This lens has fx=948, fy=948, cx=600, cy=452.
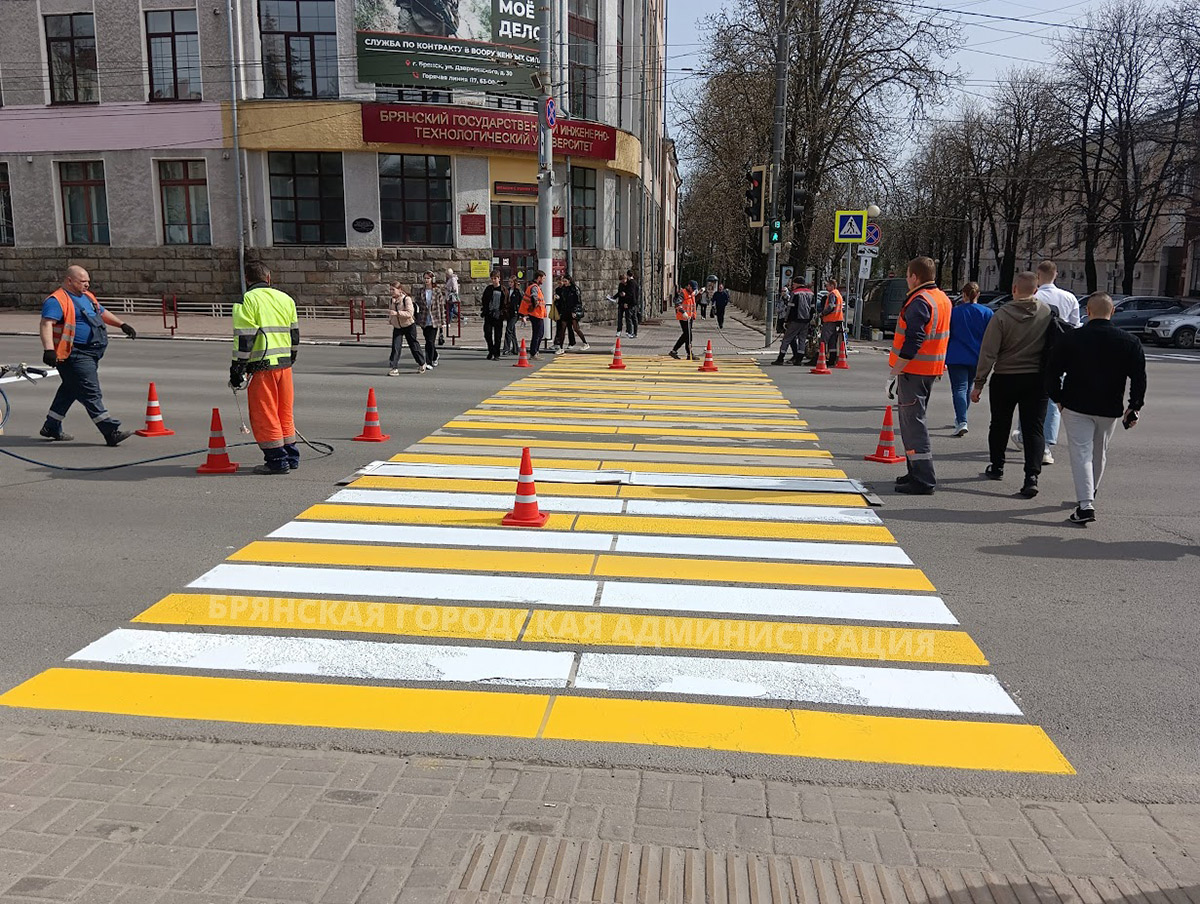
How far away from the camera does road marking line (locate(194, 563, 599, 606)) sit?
6023 millimetres

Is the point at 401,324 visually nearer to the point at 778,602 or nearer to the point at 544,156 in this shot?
the point at 544,156

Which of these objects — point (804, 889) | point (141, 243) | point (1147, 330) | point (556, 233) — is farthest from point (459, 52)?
point (804, 889)

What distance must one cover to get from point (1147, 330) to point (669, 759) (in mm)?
35530

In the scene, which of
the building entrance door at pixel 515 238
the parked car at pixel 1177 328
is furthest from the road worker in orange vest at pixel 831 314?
the parked car at pixel 1177 328

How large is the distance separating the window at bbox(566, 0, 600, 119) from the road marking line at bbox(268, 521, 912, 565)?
3077 cm

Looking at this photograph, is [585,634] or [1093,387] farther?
[1093,387]

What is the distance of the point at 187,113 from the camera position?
106ft

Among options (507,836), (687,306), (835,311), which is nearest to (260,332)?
(507,836)

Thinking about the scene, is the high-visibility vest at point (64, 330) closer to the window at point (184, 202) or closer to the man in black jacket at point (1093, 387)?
the man in black jacket at point (1093, 387)

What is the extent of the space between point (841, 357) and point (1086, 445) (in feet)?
48.2

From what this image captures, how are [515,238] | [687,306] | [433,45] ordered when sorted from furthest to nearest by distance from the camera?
[515,238], [433,45], [687,306]

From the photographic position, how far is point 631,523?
780 cm

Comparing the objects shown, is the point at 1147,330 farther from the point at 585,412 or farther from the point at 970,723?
the point at 970,723

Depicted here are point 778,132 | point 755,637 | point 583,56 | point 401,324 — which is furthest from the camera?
point 583,56
